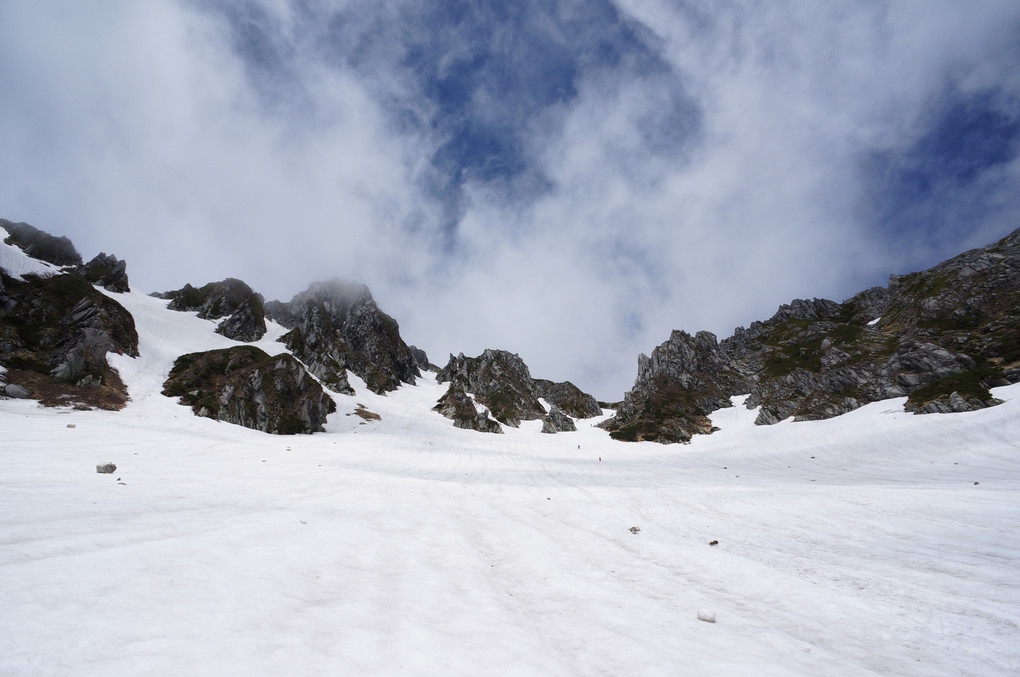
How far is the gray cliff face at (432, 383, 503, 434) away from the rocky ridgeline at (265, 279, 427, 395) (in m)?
17.7

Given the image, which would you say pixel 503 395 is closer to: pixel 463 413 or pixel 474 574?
pixel 463 413

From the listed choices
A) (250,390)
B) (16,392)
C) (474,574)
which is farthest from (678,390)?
(16,392)

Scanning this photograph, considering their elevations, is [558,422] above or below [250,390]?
above

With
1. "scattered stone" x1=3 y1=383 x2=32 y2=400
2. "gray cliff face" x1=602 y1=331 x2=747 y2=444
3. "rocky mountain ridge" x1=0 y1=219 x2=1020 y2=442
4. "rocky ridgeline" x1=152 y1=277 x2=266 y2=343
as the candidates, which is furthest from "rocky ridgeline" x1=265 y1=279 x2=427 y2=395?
"gray cliff face" x1=602 y1=331 x2=747 y2=444

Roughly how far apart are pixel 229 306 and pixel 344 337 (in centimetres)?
3241

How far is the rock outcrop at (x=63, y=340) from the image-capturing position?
1278 inches

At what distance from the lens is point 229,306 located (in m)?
79.6

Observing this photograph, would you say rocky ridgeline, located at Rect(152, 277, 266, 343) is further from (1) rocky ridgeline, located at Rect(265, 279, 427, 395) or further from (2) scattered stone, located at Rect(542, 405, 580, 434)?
(2) scattered stone, located at Rect(542, 405, 580, 434)

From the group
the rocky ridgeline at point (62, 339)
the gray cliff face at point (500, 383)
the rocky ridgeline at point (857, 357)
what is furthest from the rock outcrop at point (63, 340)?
the rocky ridgeline at point (857, 357)

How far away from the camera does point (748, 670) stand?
4.82 m

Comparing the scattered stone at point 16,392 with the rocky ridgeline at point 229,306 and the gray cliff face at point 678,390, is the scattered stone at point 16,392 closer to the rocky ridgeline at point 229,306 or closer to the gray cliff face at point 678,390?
A: the rocky ridgeline at point 229,306

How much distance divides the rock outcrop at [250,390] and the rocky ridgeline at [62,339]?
5.84 meters

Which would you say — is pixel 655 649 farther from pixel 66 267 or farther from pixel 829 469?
pixel 66 267

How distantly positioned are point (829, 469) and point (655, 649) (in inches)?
1273
